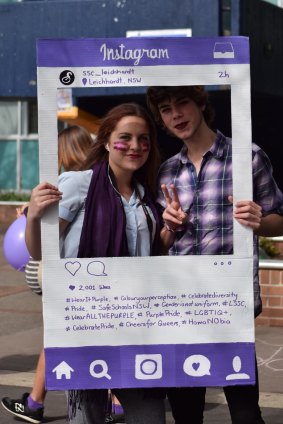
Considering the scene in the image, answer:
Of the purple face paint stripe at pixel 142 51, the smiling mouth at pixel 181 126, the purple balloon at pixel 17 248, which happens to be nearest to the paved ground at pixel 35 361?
the purple balloon at pixel 17 248

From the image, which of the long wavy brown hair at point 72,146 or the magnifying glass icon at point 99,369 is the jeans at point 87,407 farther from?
the long wavy brown hair at point 72,146

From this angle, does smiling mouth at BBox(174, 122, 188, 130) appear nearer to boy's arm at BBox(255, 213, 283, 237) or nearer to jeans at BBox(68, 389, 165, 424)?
boy's arm at BBox(255, 213, 283, 237)

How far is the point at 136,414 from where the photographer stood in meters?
4.34

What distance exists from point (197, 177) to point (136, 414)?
947 mm

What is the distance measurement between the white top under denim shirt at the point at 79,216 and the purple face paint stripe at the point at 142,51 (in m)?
0.47

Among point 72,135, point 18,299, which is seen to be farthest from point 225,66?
point 18,299

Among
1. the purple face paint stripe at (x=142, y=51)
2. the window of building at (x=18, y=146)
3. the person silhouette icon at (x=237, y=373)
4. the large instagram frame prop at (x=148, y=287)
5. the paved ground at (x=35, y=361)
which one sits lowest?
the paved ground at (x=35, y=361)

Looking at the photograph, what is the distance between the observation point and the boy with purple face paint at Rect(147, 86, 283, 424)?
14.2ft

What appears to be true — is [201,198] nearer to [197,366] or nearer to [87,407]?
[197,366]

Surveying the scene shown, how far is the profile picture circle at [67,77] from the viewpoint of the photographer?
4113mm

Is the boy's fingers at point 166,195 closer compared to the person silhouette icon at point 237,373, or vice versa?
the person silhouette icon at point 237,373

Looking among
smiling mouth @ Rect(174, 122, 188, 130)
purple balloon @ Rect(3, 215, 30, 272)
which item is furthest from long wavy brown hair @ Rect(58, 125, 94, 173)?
purple balloon @ Rect(3, 215, 30, 272)

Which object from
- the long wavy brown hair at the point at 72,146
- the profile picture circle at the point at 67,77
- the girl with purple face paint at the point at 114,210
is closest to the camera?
the profile picture circle at the point at 67,77

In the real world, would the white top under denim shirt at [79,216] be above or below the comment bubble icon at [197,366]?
above
